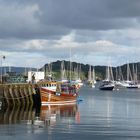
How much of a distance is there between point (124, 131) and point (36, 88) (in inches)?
1770

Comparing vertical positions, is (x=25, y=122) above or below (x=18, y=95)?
below

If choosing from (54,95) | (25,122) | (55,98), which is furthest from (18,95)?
(25,122)

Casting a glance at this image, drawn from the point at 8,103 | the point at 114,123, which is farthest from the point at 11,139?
the point at 8,103

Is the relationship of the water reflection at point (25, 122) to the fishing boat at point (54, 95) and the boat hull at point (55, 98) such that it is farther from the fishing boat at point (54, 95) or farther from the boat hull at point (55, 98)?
the fishing boat at point (54, 95)

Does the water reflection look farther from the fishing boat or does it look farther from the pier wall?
the fishing boat

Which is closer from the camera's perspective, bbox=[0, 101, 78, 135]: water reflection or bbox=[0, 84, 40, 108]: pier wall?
bbox=[0, 101, 78, 135]: water reflection

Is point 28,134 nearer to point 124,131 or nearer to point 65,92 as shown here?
point 124,131

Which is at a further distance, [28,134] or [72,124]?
[72,124]

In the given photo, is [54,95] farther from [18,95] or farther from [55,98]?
[18,95]

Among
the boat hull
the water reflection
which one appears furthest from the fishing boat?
the water reflection

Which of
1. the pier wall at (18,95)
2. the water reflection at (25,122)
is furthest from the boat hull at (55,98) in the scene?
the water reflection at (25,122)

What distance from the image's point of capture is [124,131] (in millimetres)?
57500

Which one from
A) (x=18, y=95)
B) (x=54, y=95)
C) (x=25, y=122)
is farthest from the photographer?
(x=54, y=95)

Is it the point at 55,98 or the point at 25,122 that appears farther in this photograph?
the point at 55,98
